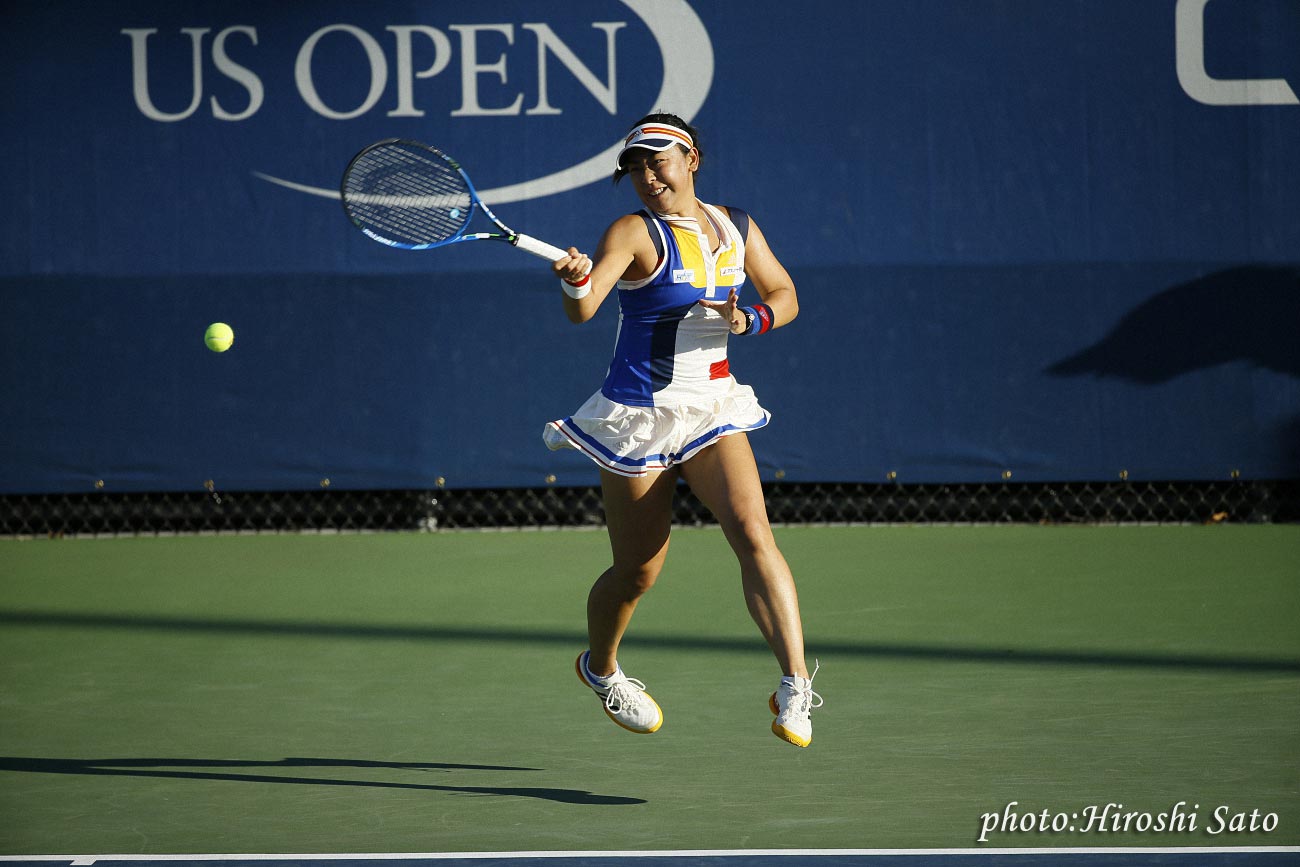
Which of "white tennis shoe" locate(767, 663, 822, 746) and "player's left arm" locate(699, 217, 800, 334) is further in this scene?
"player's left arm" locate(699, 217, 800, 334)

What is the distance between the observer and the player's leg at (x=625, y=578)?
3.86 metres

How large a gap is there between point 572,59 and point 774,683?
3901 millimetres

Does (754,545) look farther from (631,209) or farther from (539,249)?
(631,209)

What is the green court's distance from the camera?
3523 mm

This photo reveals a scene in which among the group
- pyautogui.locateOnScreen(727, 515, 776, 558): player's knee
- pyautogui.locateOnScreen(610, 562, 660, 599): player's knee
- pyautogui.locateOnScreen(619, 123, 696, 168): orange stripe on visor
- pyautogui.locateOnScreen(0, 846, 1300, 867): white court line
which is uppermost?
pyautogui.locateOnScreen(619, 123, 696, 168): orange stripe on visor

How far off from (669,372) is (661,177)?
472 mm

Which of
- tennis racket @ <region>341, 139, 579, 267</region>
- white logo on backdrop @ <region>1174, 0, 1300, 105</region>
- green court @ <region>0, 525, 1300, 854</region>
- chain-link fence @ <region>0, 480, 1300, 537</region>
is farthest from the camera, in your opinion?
chain-link fence @ <region>0, 480, 1300, 537</region>

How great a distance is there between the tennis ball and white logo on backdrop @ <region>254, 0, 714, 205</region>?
0.82 m

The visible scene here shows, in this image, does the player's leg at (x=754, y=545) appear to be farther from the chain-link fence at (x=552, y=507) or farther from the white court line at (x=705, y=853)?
the chain-link fence at (x=552, y=507)

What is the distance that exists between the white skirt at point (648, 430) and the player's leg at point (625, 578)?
1.8 inches

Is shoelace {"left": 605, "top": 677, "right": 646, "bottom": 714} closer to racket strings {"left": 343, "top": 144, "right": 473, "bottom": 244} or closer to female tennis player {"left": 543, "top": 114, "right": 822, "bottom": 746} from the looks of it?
female tennis player {"left": 543, "top": 114, "right": 822, "bottom": 746}

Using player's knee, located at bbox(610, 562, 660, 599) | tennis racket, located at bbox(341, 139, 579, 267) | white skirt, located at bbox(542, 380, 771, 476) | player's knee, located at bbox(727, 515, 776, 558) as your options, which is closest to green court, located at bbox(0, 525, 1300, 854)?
player's knee, located at bbox(610, 562, 660, 599)

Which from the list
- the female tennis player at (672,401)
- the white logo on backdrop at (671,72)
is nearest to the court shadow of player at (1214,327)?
the white logo on backdrop at (671,72)

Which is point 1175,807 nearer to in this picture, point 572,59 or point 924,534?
point 924,534
